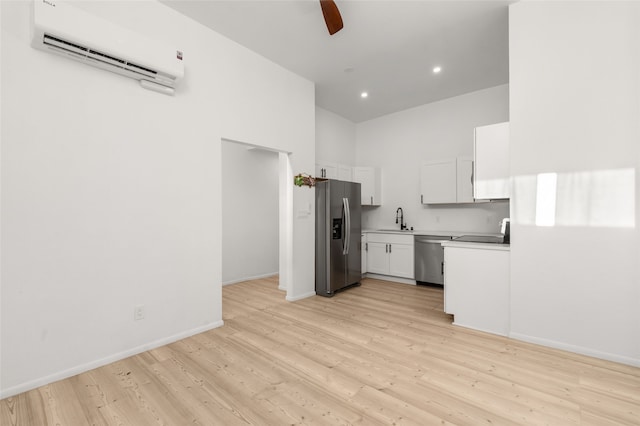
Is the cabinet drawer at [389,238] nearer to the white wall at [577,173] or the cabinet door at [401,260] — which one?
the cabinet door at [401,260]

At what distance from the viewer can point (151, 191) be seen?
2721 mm

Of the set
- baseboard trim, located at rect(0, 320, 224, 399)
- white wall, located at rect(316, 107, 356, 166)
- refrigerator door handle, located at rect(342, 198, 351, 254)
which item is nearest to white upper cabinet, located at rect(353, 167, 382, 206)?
white wall, located at rect(316, 107, 356, 166)

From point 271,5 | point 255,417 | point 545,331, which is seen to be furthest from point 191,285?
point 545,331

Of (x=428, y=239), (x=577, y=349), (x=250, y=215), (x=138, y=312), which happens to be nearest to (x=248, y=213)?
(x=250, y=215)

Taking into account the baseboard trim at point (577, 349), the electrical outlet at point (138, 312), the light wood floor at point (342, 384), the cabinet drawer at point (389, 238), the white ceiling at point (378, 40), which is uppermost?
the white ceiling at point (378, 40)

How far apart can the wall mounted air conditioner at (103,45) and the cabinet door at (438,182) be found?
417 cm

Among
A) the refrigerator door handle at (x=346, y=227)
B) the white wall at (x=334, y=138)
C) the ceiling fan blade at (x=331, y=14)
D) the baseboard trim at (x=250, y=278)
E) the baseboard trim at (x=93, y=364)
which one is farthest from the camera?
the white wall at (x=334, y=138)

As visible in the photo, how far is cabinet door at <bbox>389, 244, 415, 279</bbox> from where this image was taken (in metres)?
5.04

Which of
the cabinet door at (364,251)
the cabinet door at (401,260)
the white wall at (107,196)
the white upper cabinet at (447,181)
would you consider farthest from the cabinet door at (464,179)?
the white wall at (107,196)

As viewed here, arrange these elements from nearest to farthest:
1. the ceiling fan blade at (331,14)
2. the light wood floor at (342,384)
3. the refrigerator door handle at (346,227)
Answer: the light wood floor at (342,384), the ceiling fan blade at (331,14), the refrigerator door handle at (346,227)

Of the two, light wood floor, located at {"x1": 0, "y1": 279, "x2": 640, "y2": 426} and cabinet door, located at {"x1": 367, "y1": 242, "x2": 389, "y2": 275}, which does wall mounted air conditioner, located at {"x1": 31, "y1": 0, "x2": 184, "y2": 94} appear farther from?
cabinet door, located at {"x1": 367, "y1": 242, "x2": 389, "y2": 275}

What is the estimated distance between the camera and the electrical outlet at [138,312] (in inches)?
102

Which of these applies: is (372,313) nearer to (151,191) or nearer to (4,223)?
(151,191)

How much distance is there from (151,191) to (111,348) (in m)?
1.41
